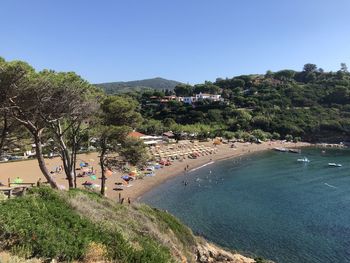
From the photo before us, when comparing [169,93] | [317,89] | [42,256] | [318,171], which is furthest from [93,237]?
[169,93]

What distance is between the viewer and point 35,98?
17.2 metres

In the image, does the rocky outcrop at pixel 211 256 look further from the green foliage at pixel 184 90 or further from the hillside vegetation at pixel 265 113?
the green foliage at pixel 184 90

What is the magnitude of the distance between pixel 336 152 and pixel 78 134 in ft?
274

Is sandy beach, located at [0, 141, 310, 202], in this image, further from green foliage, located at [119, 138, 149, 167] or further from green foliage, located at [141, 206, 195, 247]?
green foliage, located at [141, 206, 195, 247]

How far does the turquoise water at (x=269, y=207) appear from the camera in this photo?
29719mm

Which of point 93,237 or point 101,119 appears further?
point 101,119

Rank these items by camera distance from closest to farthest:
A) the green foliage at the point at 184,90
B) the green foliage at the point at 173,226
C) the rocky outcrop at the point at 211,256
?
the green foliage at the point at 173,226 < the rocky outcrop at the point at 211,256 < the green foliage at the point at 184,90

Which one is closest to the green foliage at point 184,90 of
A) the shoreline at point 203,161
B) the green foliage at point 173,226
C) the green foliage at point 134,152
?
the shoreline at point 203,161

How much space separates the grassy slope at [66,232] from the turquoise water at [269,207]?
703 inches

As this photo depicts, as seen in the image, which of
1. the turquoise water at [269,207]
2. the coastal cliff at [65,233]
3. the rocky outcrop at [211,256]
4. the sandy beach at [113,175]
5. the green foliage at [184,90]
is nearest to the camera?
the coastal cliff at [65,233]

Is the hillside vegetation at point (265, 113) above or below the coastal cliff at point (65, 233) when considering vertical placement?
below

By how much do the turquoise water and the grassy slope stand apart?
17.8 meters

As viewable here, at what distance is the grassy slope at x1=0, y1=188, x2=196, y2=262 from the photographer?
28.4 ft

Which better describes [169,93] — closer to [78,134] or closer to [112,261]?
[78,134]
